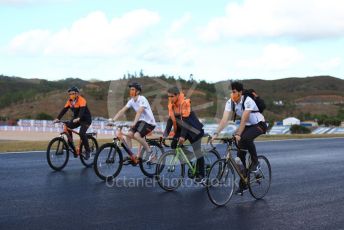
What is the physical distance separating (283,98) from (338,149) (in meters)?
108

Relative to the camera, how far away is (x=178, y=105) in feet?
33.8

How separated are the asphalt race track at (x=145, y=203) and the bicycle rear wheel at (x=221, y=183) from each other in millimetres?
157

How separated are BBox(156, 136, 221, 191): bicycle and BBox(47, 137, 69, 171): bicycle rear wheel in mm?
3664

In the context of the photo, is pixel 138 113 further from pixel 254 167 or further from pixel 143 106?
pixel 254 167

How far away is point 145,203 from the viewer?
29.3ft

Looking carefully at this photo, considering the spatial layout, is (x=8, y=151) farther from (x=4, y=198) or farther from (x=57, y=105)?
(x=57, y=105)

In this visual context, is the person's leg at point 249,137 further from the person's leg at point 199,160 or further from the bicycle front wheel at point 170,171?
the bicycle front wheel at point 170,171

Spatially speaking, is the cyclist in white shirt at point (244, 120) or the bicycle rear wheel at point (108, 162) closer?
the cyclist in white shirt at point (244, 120)

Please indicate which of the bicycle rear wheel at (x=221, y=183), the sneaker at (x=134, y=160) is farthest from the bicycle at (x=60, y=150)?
the bicycle rear wheel at (x=221, y=183)

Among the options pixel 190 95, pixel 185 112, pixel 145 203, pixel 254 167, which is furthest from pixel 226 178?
pixel 190 95

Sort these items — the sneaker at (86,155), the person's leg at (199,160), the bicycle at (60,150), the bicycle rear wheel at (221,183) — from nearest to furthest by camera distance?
the bicycle rear wheel at (221,183) < the person's leg at (199,160) < the bicycle at (60,150) < the sneaker at (86,155)

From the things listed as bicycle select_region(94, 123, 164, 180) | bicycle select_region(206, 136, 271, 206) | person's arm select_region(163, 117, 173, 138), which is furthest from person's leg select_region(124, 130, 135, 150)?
bicycle select_region(206, 136, 271, 206)

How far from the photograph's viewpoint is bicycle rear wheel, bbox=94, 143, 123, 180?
1102 cm

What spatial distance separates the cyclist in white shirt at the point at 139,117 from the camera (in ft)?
37.0
